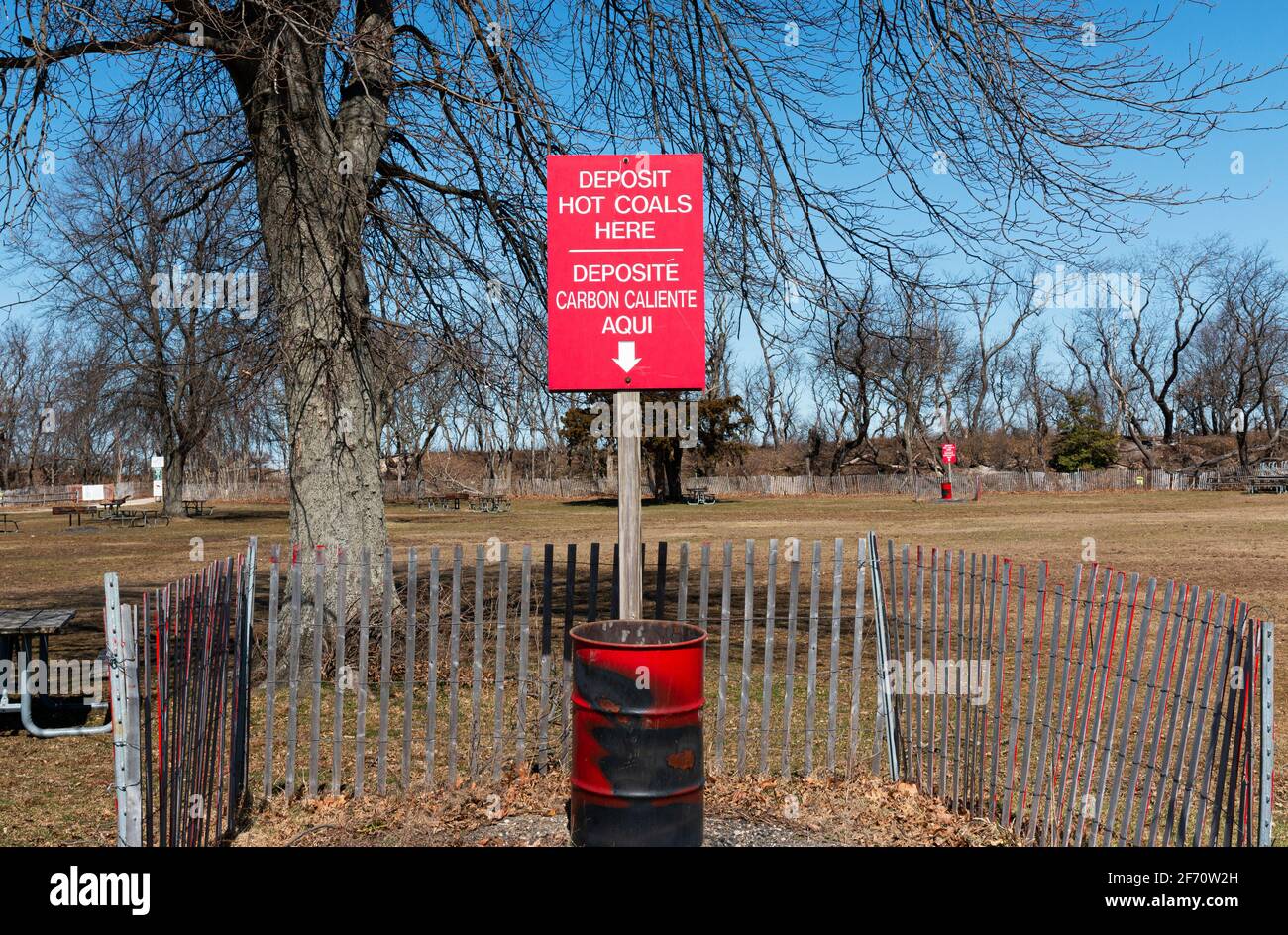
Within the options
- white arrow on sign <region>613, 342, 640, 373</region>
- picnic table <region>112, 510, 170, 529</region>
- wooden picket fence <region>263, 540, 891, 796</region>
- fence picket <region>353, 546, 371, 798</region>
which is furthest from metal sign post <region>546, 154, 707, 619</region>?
picnic table <region>112, 510, 170, 529</region>

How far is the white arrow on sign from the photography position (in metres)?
4.89

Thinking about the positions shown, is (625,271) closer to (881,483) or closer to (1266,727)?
(1266,727)

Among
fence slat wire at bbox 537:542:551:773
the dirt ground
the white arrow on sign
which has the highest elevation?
the white arrow on sign

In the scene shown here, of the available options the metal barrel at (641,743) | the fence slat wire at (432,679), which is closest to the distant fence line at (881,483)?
the fence slat wire at (432,679)

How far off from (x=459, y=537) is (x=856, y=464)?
5306 centimetres

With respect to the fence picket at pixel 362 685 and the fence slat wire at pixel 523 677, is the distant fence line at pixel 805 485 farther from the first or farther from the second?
the fence picket at pixel 362 685

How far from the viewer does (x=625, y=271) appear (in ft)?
16.1

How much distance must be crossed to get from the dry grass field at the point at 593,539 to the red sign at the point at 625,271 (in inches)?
135

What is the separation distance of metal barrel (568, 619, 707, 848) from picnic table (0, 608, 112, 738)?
4706mm

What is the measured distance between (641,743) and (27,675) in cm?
529

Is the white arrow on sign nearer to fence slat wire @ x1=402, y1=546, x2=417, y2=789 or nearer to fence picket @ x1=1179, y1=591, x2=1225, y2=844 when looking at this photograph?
fence slat wire @ x1=402, y1=546, x2=417, y2=789

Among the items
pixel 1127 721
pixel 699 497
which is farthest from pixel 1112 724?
pixel 699 497
